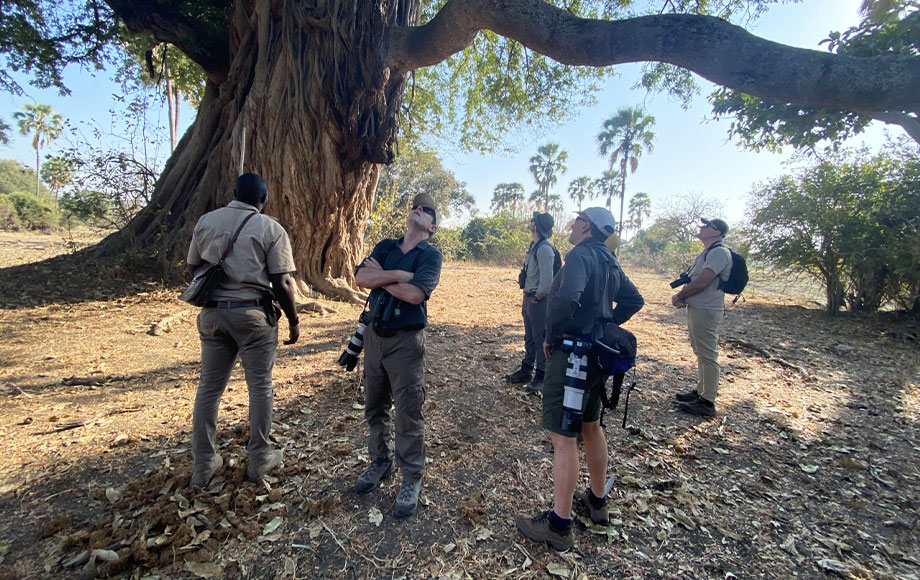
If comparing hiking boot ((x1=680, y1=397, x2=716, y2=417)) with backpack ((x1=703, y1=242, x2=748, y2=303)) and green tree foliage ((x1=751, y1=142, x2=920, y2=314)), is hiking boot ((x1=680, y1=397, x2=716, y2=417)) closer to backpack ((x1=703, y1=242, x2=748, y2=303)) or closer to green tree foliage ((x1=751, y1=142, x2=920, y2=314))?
backpack ((x1=703, y1=242, x2=748, y2=303))

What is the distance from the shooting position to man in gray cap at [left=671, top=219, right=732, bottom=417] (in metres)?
3.95

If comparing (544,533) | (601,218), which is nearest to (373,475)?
(544,533)

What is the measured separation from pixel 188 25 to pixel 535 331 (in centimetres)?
897

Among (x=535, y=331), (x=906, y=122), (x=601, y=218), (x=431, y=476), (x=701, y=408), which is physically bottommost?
(x=431, y=476)

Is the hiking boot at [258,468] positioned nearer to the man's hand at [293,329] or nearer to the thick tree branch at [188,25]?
the man's hand at [293,329]

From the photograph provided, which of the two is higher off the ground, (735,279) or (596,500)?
(735,279)

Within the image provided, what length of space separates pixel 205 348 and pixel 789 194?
13.9 m

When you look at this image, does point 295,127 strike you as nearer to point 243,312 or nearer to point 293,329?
point 293,329

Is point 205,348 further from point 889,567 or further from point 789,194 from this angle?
point 789,194

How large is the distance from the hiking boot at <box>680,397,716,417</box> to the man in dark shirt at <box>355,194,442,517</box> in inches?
125

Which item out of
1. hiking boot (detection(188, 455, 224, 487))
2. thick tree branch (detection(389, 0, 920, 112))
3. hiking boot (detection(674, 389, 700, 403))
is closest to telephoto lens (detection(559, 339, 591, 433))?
hiking boot (detection(188, 455, 224, 487))

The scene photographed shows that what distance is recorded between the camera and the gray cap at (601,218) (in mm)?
2371

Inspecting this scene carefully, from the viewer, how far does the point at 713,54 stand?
408 centimetres

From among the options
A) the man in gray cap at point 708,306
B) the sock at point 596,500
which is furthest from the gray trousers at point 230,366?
the man in gray cap at point 708,306
